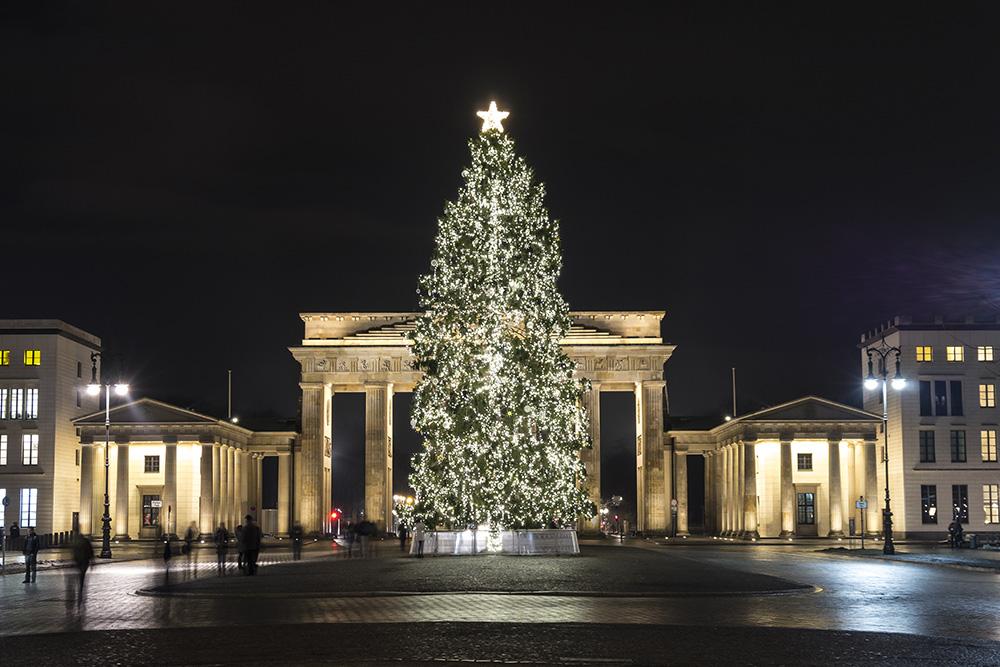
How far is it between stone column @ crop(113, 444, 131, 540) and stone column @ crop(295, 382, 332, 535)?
12.2 meters

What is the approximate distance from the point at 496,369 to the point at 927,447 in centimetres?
5460

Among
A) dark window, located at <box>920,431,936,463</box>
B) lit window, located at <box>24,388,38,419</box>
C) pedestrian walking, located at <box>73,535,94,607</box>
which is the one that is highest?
lit window, located at <box>24,388,38,419</box>

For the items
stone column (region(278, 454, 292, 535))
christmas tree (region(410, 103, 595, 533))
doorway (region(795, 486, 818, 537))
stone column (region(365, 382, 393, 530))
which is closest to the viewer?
christmas tree (region(410, 103, 595, 533))

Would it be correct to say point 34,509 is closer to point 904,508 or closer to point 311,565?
point 311,565

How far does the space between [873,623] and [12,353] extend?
267 ft

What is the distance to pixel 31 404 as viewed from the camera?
9631 centimetres

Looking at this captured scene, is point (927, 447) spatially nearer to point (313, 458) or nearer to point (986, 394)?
point (986, 394)

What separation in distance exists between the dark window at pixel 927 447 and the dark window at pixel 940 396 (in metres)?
1.60

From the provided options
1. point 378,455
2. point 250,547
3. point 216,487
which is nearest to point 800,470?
point 378,455

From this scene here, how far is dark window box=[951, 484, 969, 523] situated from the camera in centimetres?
9644

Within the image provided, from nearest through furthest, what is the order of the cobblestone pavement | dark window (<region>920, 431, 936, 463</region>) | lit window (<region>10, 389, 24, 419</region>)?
1. the cobblestone pavement
2. lit window (<region>10, 389, 24, 419</region>)
3. dark window (<region>920, 431, 936, 463</region>)

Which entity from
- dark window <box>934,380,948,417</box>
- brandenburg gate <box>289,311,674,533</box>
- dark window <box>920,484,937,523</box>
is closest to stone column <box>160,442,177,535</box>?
brandenburg gate <box>289,311,674,533</box>

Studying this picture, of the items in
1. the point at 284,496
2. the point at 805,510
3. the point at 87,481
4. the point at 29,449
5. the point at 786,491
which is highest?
the point at 29,449

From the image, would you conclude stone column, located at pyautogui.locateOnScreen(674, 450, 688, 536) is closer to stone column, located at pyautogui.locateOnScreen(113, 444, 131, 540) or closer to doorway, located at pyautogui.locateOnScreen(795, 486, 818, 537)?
doorway, located at pyautogui.locateOnScreen(795, 486, 818, 537)
